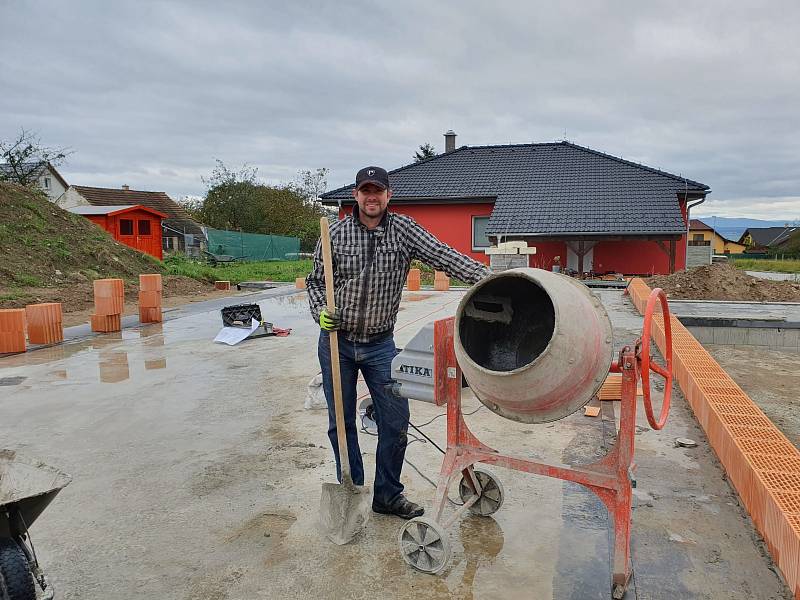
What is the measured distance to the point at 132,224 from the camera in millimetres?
28625

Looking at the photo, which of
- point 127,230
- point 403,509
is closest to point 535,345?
point 403,509

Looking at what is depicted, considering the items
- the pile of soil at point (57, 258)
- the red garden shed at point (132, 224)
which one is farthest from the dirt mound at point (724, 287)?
the red garden shed at point (132, 224)

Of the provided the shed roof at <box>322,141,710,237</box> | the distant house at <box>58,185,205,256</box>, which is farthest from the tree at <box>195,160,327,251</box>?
the shed roof at <box>322,141,710,237</box>

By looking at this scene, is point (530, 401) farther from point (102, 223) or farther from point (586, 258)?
point (102, 223)

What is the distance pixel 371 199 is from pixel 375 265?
33 cm

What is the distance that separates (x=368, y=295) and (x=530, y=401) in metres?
1.02

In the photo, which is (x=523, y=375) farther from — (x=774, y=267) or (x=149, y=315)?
(x=774, y=267)

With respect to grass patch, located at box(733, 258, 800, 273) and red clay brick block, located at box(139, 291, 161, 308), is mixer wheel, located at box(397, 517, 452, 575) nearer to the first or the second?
red clay brick block, located at box(139, 291, 161, 308)

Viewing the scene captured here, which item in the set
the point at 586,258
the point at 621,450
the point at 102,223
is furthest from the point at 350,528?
the point at 102,223

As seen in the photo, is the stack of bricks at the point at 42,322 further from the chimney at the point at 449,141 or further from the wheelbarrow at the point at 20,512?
the chimney at the point at 449,141

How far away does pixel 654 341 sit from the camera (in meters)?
7.40

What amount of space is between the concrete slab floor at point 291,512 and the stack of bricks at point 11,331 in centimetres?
220

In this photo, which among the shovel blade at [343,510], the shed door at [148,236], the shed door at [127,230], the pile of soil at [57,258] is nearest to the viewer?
the shovel blade at [343,510]

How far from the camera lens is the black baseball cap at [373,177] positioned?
293 cm
